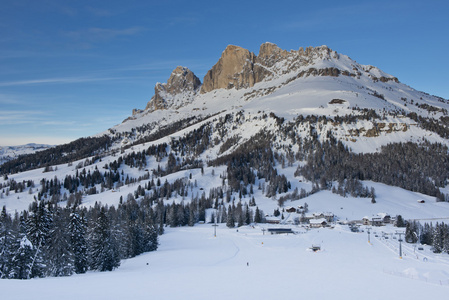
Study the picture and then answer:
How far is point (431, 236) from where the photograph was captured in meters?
91.6

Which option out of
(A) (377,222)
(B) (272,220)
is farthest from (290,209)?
(A) (377,222)

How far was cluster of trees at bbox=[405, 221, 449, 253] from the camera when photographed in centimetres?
7988

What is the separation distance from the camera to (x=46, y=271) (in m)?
44.8

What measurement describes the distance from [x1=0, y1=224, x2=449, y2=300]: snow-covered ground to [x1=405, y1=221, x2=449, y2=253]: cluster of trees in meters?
8.53

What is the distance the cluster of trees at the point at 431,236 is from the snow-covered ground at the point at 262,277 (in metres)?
8.53

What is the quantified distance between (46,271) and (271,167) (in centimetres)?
15396

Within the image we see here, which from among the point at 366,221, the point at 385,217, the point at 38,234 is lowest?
the point at 366,221

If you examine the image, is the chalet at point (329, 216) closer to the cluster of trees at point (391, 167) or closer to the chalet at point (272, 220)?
the chalet at point (272, 220)

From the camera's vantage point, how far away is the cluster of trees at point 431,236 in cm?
7988

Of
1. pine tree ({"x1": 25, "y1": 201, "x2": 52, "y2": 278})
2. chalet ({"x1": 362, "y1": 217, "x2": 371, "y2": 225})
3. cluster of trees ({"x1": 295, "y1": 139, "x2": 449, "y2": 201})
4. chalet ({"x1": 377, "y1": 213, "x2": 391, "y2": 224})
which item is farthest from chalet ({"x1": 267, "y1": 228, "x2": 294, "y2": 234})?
pine tree ({"x1": 25, "y1": 201, "x2": 52, "y2": 278})

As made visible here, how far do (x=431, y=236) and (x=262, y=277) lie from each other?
7411cm

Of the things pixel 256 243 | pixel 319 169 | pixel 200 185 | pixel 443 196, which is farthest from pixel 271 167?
pixel 256 243

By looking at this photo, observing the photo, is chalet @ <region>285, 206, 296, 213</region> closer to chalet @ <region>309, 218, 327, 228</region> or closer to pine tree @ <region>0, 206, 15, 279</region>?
chalet @ <region>309, 218, 327, 228</region>

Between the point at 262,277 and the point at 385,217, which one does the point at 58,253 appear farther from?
the point at 385,217
